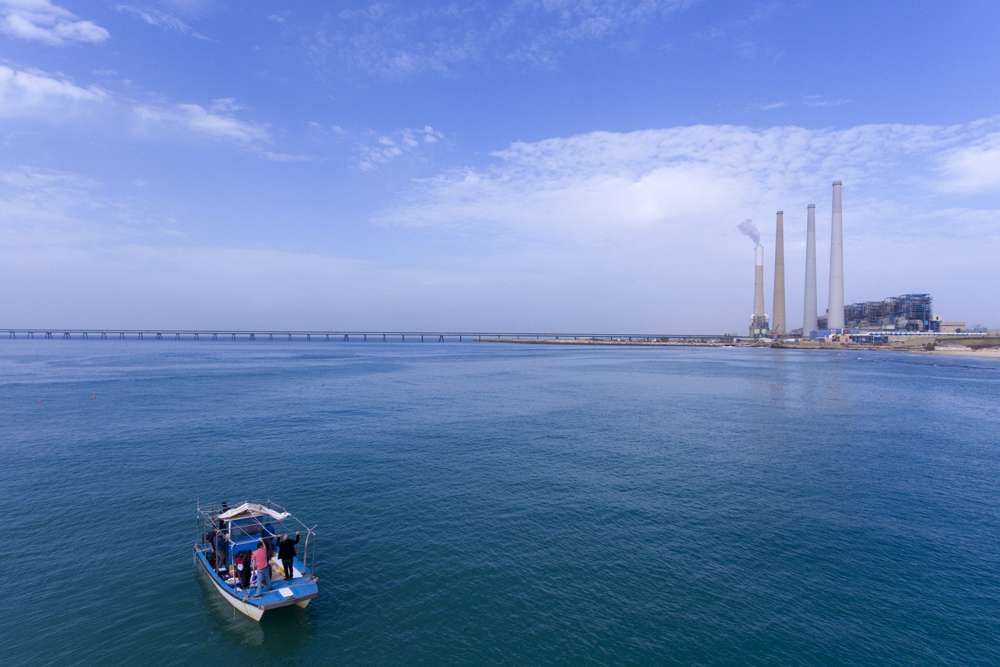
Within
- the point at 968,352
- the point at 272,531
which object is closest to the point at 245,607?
the point at 272,531

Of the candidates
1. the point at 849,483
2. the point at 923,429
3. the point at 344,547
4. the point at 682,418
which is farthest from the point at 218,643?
the point at 923,429

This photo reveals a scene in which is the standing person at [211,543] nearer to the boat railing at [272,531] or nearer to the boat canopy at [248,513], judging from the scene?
the boat railing at [272,531]

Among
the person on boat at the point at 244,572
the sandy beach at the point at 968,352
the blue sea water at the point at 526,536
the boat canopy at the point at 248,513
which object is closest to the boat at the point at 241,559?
the boat canopy at the point at 248,513

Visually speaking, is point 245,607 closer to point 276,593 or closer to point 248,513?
point 276,593

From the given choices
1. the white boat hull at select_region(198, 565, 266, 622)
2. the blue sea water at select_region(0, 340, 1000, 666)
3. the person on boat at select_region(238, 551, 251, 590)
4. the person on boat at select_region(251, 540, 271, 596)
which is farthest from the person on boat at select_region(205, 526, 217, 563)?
the person on boat at select_region(251, 540, 271, 596)

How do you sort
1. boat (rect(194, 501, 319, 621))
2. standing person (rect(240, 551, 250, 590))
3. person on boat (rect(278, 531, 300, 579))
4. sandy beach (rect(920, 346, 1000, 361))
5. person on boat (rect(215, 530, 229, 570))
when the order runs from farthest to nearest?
1. sandy beach (rect(920, 346, 1000, 361))
2. person on boat (rect(215, 530, 229, 570))
3. person on boat (rect(278, 531, 300, 579))
4. standing person (rect(240, 551, 250, 590))
5. boat (rect(194, 501, 319, 621))

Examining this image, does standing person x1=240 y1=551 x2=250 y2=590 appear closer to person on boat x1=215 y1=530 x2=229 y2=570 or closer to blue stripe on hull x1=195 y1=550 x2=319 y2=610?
blue stripe on hull x1=195 y1=550 x2=319 y2=610
